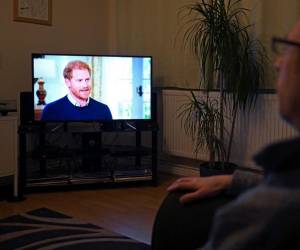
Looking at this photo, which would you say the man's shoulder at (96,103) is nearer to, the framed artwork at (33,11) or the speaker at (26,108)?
the speaker at (26,108)

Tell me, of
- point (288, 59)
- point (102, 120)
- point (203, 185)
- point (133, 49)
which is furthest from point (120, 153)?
point (288, 59)

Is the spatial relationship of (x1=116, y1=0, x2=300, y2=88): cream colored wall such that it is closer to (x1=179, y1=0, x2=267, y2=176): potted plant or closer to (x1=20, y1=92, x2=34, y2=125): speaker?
(x1=179, y1=0, x2=267, y2=176): potted plant

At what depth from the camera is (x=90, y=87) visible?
3604 mm

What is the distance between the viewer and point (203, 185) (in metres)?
1.17

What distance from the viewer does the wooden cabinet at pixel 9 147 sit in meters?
3.17

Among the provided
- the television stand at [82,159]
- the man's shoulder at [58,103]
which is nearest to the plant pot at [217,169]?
the television stand at [82,159]

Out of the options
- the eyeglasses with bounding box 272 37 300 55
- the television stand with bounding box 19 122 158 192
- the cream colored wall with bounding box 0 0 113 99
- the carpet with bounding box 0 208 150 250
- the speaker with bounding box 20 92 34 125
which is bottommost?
the carpet with bounding box 0 208 150 250

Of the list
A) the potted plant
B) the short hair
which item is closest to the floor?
the potted plant

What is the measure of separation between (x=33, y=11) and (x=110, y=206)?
198 centimetres

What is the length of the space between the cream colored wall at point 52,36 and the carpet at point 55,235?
1.46m

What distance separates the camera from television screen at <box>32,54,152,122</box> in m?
3.50

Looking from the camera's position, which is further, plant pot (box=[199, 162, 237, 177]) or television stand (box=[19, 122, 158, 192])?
television stand (box=[19, 122, 158, 192])

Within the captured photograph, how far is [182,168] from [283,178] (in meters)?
3.52

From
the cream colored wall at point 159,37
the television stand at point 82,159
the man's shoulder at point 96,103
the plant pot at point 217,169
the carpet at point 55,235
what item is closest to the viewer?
the carpet at point 55,235
